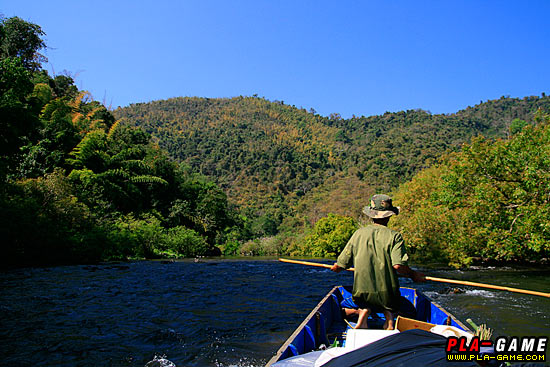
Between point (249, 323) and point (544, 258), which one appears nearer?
point (249, 323)

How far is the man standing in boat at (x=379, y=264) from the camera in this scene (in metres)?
4.35

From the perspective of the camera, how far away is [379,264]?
438 cm

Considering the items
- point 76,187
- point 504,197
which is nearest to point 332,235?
point 504,197

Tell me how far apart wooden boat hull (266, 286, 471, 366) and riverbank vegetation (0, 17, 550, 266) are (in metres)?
9.80

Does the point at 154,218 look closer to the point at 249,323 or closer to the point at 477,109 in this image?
the point at 249,323

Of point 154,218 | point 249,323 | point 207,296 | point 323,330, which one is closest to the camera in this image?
point 323,330

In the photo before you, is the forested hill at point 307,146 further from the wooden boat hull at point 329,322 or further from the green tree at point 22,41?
the wooden boat hull at point 329,322

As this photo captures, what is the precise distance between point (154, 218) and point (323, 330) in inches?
1000

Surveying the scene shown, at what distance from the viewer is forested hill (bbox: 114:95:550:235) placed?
63281 mm

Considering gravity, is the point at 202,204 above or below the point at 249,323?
above

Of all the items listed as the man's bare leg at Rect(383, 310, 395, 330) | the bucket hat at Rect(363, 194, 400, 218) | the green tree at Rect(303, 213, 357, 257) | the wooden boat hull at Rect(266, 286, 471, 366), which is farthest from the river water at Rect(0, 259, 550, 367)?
the green tree at Rect(303, 213, 357, 257)

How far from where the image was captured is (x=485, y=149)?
17578 mm

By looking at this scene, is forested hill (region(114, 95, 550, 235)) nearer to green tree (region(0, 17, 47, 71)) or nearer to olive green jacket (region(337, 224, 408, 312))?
green tree (region(0, 17, 47, 71))

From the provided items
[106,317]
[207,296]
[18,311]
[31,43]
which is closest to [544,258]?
[207,296]
